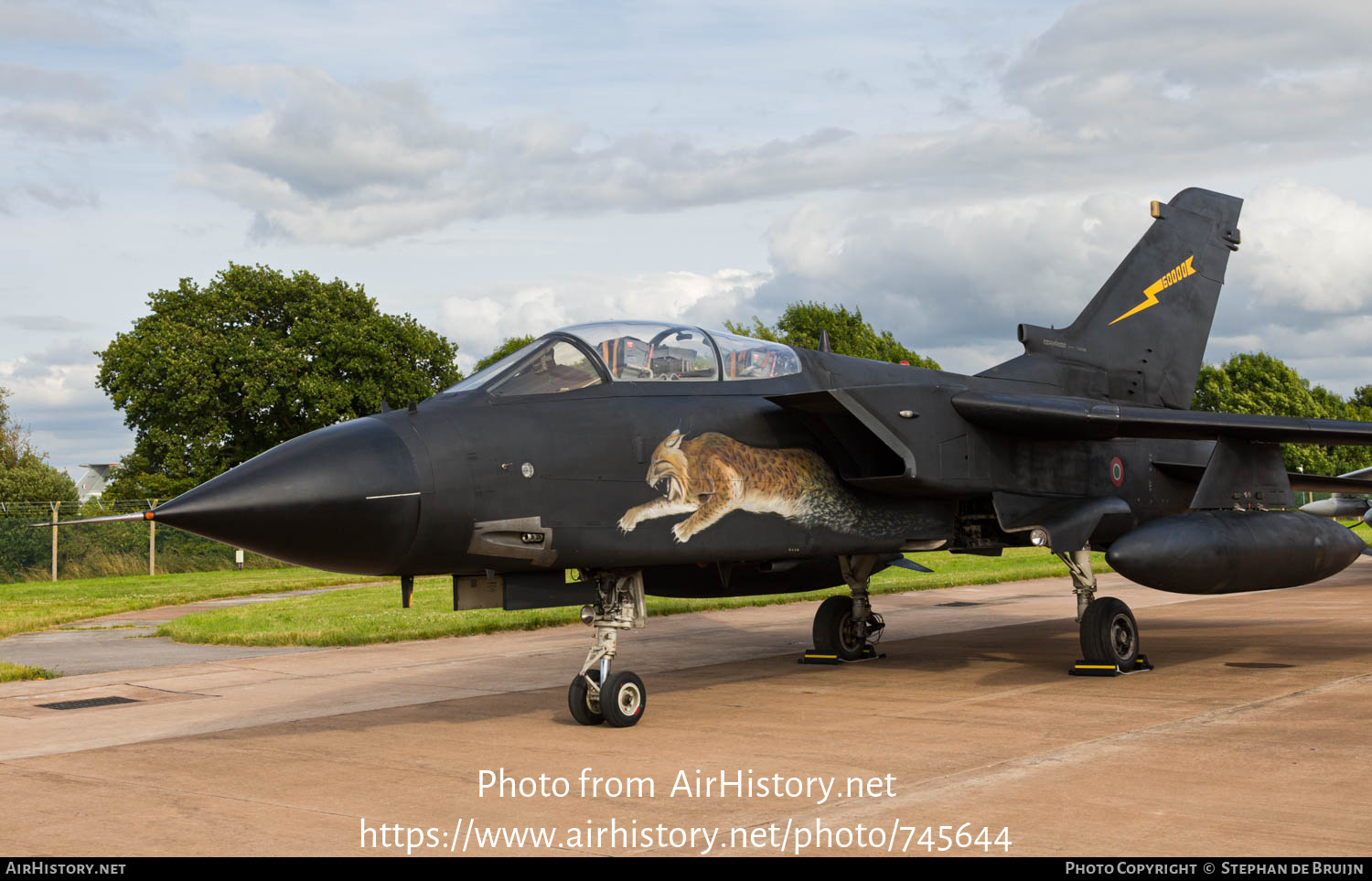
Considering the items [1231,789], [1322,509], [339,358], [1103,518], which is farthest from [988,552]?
[339,358]

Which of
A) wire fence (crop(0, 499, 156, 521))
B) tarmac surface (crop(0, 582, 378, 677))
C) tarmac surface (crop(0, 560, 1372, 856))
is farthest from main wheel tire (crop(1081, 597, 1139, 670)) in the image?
wire fence (crop(0, 499, 156, 521))

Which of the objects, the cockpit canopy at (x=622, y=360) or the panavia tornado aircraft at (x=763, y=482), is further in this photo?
the cockpit canopy at (x=622, y=360)

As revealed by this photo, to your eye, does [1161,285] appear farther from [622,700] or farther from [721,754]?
[721,754]

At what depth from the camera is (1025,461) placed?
10.8 meters

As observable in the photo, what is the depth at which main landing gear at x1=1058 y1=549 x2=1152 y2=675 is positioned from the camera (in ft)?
35.1

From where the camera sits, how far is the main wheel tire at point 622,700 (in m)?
8.30

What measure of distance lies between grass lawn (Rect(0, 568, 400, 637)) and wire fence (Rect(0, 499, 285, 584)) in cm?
72

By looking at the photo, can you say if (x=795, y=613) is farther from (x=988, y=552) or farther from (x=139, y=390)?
(x=139, y=390)

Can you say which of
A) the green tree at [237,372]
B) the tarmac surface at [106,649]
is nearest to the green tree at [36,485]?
the green tree at [237,372]

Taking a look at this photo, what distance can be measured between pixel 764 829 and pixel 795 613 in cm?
1197

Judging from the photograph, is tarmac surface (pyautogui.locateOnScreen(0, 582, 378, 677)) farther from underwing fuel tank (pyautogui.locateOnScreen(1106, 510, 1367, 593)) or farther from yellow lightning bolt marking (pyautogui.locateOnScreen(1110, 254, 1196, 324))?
yellow lightning bolt marking (pyautogui.locateOnScreen(1110, 254, 1196, 324))

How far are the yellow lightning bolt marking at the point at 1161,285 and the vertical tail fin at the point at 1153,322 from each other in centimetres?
1

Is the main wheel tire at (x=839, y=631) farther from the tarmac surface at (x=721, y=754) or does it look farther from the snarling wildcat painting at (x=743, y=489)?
the snarling wildcat painting at (x=743, y=489)

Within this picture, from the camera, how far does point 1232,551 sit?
10.1 metres
